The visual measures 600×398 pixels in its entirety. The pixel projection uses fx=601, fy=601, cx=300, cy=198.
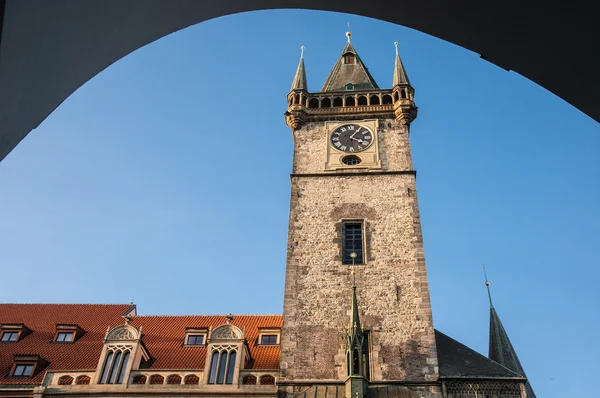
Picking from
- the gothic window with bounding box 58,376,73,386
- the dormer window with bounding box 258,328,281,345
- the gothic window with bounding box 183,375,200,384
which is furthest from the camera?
the dormer window with bounding box 258,328,281,345

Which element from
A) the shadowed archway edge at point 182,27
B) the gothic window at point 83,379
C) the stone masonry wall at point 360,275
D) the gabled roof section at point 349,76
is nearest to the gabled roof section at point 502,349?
the stone masonry wall at point 360,275

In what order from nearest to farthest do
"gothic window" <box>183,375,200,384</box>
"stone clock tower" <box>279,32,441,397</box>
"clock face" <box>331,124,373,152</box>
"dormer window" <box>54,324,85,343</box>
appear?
"stone clock tower" <box>279,32,441,397</box>
"gothic window" <box>183,375,200,384</box>
"clock face" <box>331,124,373,152</box>
"dormer window" <box>54,324,85,343</box>

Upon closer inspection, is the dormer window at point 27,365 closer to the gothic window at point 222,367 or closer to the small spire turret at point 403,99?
the gothic window at point 222,367

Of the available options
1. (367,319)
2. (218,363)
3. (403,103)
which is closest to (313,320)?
(367,319)

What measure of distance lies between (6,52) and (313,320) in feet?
48.4

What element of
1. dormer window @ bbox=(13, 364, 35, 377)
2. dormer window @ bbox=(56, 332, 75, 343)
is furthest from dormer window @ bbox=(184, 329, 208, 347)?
dormer window @ bbox=(13, 364, 35, 377)

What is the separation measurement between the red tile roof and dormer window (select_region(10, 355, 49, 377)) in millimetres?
227

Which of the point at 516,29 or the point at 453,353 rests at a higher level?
the point at 453,353

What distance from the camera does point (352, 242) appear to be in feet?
56.2

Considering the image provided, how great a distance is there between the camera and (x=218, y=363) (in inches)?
643

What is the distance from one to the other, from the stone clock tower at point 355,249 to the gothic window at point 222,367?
79.4 inches

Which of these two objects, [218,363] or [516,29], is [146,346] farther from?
[516,29]

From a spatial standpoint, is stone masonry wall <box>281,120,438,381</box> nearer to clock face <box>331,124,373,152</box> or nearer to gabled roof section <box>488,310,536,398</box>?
clock face <box>331,124,373,152</box>

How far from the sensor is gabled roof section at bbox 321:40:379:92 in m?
22.9
